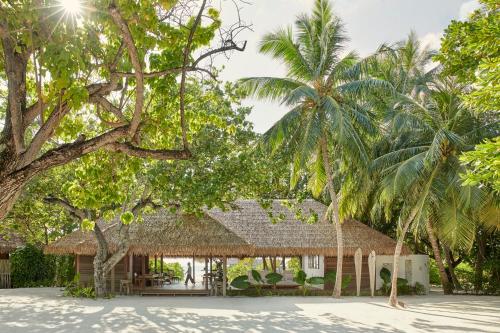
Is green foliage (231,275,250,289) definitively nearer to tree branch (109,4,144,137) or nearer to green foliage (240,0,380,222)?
green foliage (240,0,380,222)

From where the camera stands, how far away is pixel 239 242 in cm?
1780

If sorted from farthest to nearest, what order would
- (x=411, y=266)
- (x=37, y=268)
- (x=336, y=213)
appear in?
(x=37, y=268), (x=411, y=266), (x=336, y=213)

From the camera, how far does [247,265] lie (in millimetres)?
28250

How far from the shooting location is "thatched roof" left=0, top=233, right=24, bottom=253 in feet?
70.2

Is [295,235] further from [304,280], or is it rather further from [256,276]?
[256,276]

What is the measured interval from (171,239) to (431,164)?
28.1 feet

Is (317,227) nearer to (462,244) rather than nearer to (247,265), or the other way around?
(462,244)

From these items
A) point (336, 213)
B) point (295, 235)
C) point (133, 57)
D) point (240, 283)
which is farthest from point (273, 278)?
point (133, 57)

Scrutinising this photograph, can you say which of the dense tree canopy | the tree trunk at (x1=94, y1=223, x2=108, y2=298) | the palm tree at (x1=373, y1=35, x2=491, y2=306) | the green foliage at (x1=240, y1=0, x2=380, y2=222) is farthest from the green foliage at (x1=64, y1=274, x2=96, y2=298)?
the dense tree canopy

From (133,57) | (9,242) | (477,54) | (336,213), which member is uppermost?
(477,54)

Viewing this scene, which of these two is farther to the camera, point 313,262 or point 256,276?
point 313,262

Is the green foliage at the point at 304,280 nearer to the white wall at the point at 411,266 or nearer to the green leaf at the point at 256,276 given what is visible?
the green leaf at the point at 256,276

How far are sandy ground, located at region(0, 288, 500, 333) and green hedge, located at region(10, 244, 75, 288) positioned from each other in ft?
16.1

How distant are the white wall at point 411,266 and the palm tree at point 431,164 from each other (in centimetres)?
195
